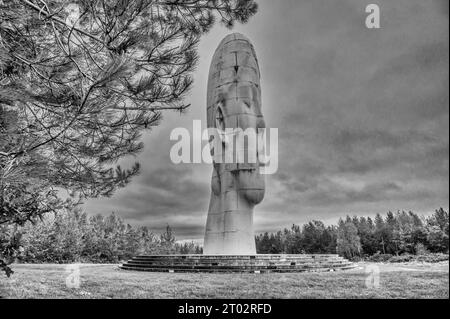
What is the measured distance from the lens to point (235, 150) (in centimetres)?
Answer: 1051

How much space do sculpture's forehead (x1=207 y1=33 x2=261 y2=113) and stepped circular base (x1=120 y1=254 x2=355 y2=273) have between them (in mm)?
5472

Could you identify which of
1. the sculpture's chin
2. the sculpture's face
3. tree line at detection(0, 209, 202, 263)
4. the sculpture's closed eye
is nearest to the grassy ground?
the sculpture's chin

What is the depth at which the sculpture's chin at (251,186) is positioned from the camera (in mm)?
10219

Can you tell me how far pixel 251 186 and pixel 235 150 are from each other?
1339mm

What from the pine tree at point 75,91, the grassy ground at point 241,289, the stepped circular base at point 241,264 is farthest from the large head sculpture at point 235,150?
the pine tree at point 75,91

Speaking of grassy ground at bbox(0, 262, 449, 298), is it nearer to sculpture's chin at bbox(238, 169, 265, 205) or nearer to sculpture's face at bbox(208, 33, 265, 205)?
sculpture's chin at bbox(238, 169, 265, 205)

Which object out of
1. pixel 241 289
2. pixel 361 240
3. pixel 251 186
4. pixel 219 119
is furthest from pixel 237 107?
pixel 361 240

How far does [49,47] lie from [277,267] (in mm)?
6486

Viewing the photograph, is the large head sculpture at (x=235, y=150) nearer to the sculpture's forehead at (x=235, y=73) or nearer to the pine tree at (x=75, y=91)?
the sculpture's forehead at (x=235, y=73)

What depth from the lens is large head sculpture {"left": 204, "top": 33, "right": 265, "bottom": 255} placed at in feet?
33.5

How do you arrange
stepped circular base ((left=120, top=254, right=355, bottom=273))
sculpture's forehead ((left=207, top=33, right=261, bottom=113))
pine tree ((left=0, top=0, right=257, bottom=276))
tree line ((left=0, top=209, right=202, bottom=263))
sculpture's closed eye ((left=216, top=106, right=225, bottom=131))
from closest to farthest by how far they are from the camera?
pine tree ((left=0, top=0, right=257, bottom=276))
stepped circular base ((left=120, top=254, right=355, bottom=273))
sculpture's forehead ((left=207, top=33, right=261, bottom=113))
sculpture's closed eye ((left=216, top=106, right=225, bottom=131))
tree line ((left=0, top=209, right=202, bottom=263))

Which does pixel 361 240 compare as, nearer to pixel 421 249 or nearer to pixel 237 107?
pixel 421 249

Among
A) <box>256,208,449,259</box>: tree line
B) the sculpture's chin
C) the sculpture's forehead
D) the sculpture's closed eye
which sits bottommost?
<box>256,208,449,259</box>: tree line

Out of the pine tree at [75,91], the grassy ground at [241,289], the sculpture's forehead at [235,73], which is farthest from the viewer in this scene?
the sculpture's forehead at [235,73]
